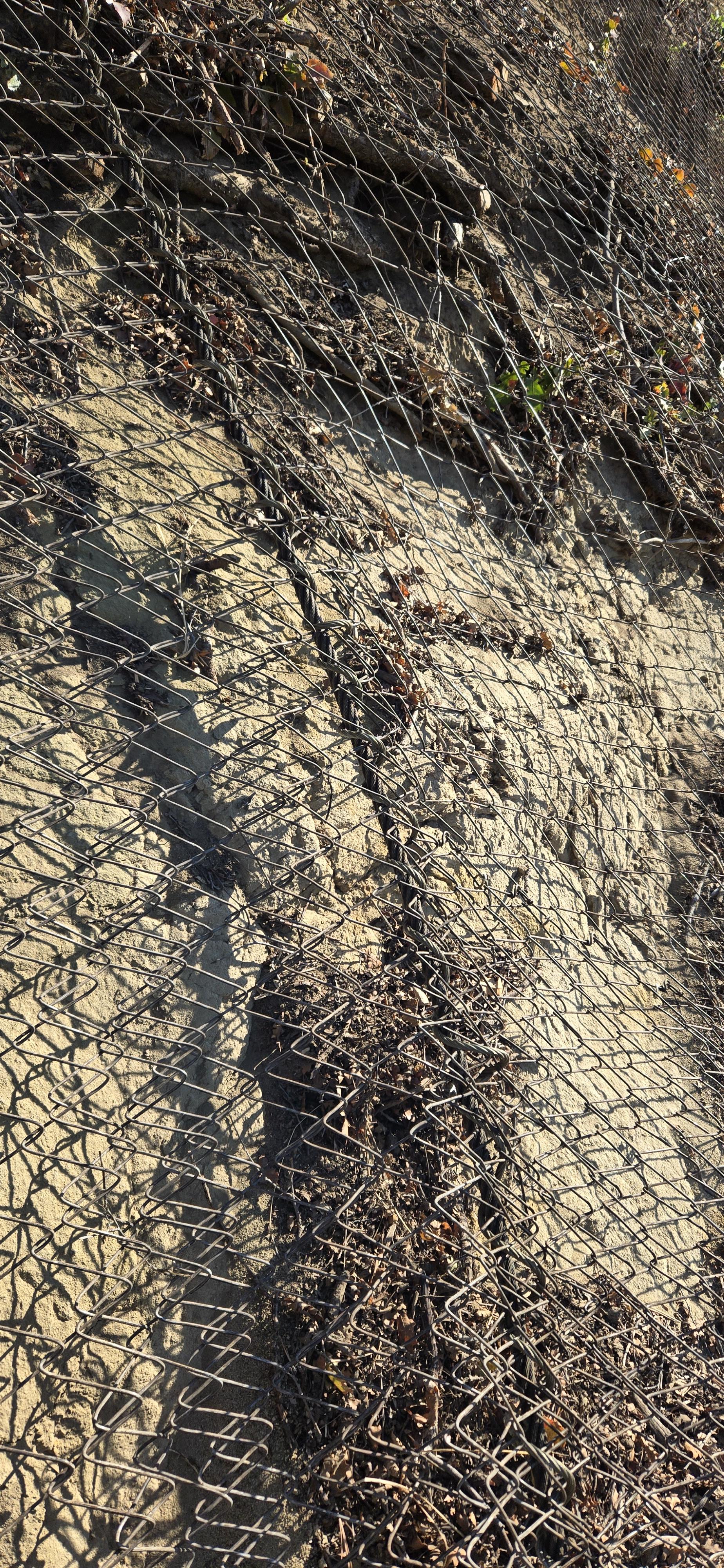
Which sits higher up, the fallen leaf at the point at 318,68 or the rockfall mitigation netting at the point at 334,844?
the fallen leaf at the point at 318,68

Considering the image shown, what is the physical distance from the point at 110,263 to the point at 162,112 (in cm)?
63

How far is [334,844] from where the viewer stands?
2795 millimetres

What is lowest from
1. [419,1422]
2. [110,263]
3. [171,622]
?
[419,1422]

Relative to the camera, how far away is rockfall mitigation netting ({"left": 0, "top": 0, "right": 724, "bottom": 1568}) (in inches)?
84.0

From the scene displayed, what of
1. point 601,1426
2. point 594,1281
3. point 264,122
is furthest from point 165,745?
point 264,122

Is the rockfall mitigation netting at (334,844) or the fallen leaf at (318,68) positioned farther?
the fallen leaf at (318,68)

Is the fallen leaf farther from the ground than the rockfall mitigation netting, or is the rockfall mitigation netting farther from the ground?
the fallen leaf

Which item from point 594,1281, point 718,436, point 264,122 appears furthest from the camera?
point 718,436

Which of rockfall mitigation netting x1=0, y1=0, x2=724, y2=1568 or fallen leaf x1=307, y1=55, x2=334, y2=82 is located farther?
fallen leaf x1=307, y1=55, x2=334, y2=82

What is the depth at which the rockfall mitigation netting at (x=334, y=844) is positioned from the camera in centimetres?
213

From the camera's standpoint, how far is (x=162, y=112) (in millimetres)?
3275

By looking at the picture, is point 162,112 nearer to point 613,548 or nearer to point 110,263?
point 110,263

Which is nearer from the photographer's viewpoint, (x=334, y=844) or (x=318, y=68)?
(x=334, y=844)

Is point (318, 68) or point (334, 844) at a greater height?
point (318, 68)
